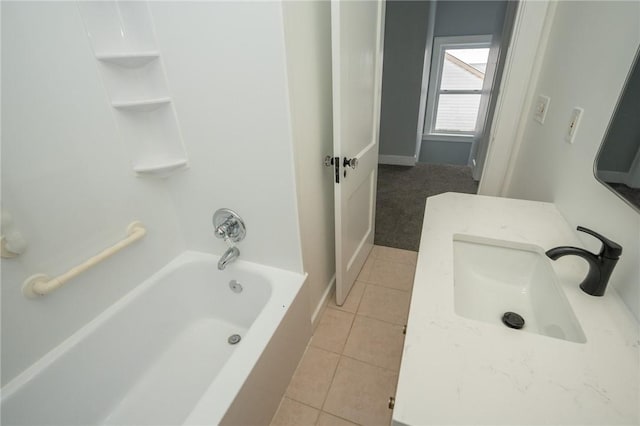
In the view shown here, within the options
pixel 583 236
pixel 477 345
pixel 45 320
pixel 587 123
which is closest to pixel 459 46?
pixel 587 123

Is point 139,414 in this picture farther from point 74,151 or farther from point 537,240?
point 537,240

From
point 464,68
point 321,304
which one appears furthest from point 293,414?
point 464,68

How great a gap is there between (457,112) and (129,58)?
486 centimetres

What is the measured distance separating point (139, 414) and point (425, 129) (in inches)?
201

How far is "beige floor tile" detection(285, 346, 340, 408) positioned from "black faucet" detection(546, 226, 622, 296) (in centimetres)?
112

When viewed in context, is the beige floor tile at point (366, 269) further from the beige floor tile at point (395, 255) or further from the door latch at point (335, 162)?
the door latch at point (335, 162)

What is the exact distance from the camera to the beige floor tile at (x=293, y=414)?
1249 mm

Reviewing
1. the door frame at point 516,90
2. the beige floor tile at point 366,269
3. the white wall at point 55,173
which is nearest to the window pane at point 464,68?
the door frame at point 516,90

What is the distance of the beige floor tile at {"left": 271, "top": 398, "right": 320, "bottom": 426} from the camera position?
49.2 inches

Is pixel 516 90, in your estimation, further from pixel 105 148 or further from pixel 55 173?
pixel 55 173

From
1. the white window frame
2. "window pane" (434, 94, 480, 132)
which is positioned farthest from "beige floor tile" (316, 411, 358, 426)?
"window pane" (434, 94, 480, 132)

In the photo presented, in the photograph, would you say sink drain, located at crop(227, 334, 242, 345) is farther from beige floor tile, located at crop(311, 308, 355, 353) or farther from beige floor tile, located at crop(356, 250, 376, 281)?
beige floor tile, located at crop(356, 250, 376, 281)

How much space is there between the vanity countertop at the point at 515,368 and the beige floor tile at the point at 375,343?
852mm

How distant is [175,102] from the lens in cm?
126
